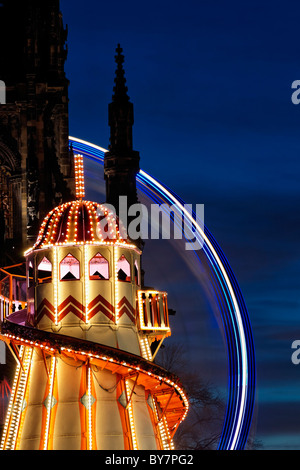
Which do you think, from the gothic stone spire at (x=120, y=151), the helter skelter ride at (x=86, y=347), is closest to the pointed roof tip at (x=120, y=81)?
the gothic stone spire at (x=120, y=151)

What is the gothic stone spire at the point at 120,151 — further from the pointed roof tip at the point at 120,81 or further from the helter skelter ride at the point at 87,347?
the helter skelter ride at the point at 87,347

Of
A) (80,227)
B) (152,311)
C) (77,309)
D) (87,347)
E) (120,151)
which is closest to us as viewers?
(87,347)

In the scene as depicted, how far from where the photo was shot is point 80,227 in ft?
147

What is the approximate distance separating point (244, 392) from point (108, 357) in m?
8.99

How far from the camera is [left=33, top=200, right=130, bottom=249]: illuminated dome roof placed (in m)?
44.4

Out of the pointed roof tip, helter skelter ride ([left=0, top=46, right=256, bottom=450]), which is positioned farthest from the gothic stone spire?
helter skelter ride ([left=0, top=46, right=256, bottom=450])

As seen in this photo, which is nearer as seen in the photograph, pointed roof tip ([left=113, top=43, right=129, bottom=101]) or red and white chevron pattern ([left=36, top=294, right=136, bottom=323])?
red and white chevron pattern ([left=36, top=294, right=136, bottom=323])

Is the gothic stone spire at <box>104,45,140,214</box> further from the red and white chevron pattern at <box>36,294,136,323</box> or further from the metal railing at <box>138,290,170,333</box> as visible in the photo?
the red and white chevron pattern at <box>36,294,136,323</box>

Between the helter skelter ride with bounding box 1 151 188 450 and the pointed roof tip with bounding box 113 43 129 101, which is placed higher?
the pointed roof tip with bounding box 113 43 129 101

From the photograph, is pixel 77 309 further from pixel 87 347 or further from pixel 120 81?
pixel 120 81

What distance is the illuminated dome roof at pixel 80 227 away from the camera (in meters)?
44.4

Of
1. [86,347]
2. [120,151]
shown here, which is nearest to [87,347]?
[86,347]
